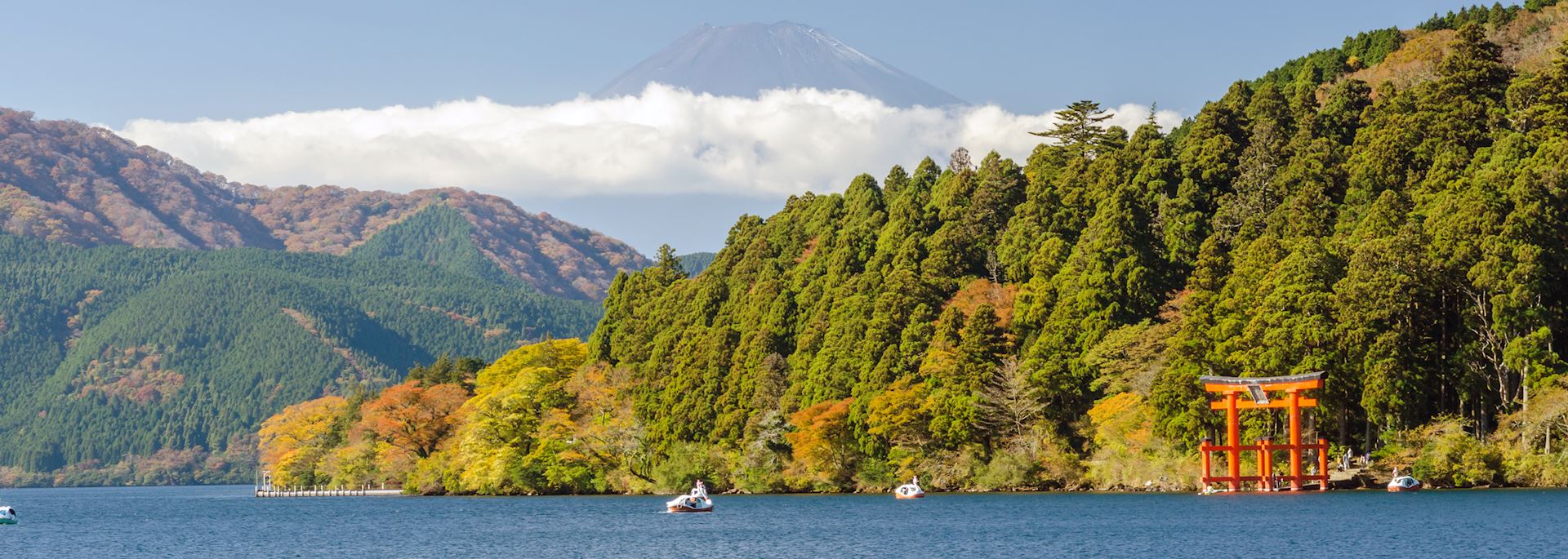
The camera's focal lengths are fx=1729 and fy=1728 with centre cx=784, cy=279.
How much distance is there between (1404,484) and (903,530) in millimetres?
22223

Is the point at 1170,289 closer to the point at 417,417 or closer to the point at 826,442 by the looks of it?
the point at 826,442

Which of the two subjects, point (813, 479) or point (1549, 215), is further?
point (813, 479)

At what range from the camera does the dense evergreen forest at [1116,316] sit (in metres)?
69.4

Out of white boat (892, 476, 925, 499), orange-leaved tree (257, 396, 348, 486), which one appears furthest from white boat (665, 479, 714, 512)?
orange-leaved tree (257, 396, 348, 486)

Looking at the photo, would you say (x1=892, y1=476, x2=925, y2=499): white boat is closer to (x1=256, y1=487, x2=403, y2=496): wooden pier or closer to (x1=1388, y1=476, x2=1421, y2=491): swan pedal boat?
(x1=1388, y1=476, x2=1421, y2=491): swan pedal boat

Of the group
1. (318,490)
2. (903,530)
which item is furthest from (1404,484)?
(318,490)

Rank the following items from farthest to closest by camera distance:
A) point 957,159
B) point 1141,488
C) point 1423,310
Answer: point 957,159, point 1141,488, point 1423,310

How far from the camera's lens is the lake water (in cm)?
4784

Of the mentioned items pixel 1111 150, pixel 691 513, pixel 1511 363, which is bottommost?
pixel 691 513

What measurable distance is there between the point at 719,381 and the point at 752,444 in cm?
740

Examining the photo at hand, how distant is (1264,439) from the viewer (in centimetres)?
7000

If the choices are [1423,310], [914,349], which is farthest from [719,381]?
[1423,310]

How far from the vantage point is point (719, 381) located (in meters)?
96.4

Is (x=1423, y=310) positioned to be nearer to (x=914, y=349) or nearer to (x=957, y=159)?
(x=914, y=349)
